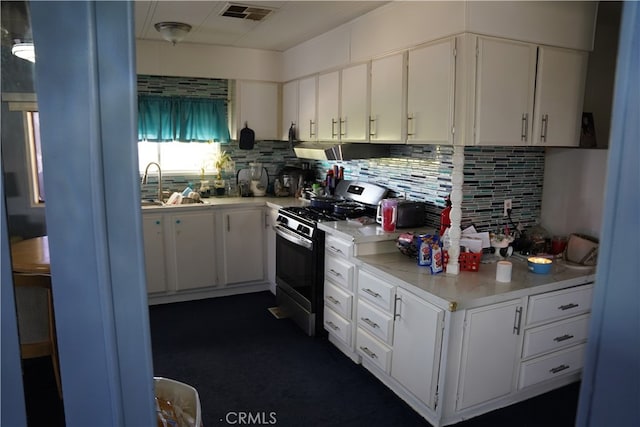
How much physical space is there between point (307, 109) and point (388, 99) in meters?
1.29

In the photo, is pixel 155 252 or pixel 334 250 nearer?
pixel 334 250

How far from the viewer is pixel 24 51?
1.88 ft

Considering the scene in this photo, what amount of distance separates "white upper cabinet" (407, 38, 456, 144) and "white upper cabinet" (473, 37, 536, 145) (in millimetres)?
144

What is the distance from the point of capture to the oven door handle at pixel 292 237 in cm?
341

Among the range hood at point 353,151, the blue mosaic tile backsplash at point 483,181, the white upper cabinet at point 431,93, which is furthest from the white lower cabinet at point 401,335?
the range hood at point 353,151

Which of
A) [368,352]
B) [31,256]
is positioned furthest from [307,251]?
[31,256]

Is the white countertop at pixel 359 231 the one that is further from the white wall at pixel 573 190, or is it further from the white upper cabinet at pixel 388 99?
the white wall at pixel 573 190

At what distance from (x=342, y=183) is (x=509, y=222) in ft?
5.01

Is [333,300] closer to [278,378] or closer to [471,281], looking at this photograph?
[278,378]

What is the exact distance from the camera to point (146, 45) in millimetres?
4055

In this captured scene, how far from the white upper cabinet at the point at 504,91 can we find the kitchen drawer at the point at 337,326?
1.48 meters

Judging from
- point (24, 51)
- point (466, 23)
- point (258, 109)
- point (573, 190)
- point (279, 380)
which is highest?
point (466, 23)

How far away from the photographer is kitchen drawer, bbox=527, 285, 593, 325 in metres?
2.43

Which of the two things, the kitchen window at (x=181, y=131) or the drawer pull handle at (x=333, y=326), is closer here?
the drawer pull handle at (x=333, y=326)
